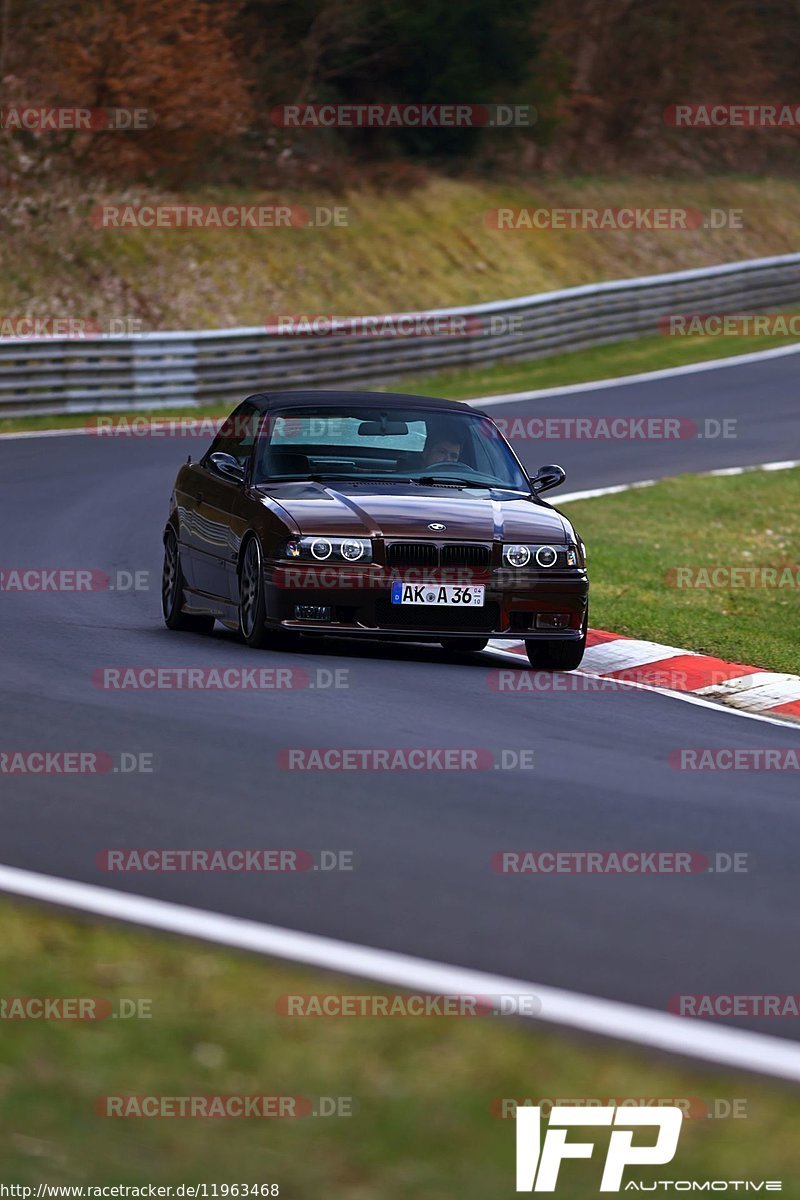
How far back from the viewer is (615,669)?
12156 millimetres

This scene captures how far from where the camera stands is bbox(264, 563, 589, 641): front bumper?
11117 mm

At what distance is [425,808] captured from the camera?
24.1ft

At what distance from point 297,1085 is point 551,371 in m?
28.8

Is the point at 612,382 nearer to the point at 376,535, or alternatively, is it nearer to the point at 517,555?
the point at 517,555

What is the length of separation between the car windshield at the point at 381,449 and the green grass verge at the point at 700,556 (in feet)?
5.35

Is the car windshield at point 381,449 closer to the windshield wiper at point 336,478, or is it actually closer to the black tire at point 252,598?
the windshield wiper at point 336,478

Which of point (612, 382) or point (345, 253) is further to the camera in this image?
point (345, 253)

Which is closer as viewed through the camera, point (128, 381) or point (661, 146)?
point (128, 381)

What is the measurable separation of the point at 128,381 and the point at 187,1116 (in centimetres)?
2367

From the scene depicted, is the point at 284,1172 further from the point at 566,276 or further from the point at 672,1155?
the point at 566,276

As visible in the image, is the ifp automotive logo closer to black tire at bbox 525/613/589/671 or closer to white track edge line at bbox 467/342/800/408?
black tire at bbox 525/613/589/671

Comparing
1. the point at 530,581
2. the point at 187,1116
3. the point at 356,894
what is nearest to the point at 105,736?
the point at 356,894

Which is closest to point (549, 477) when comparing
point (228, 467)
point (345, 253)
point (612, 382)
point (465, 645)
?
point (465, 645)

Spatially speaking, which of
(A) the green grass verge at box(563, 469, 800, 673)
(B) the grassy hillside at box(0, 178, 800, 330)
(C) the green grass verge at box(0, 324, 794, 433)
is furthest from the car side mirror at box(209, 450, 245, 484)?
(B) the grassy hillside at box(0, 178, 800, 330)
